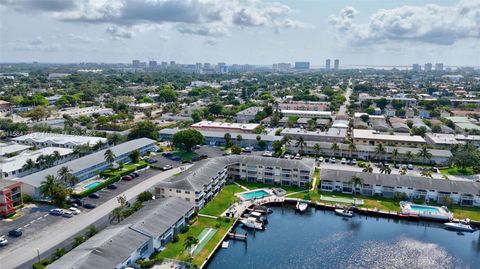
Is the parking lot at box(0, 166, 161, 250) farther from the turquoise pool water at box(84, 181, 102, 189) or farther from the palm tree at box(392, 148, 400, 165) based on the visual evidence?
the palm tree at box(392, 148, 400, 165)

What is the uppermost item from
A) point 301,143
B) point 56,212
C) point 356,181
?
point 301,143

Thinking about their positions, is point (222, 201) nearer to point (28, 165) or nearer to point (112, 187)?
point (112, 187)

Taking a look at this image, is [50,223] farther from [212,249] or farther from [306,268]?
[306,268]

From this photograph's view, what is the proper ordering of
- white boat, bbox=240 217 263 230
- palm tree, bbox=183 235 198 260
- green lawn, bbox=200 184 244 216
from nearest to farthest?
palm tree, bbox=183 235 198 260
white boat, bbox=240 217 263 230
green lawn, bbox=200 184 244 216

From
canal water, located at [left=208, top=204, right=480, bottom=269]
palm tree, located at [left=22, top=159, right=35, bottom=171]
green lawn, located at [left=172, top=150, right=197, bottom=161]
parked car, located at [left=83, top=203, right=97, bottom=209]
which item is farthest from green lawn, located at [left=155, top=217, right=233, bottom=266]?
palm tree, located at [left=22, top=159, right=35, bottom=171]

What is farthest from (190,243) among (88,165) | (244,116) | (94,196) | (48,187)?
(244,116)

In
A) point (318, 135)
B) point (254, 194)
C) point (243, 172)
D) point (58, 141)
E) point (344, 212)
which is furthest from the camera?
point (318, 135)
